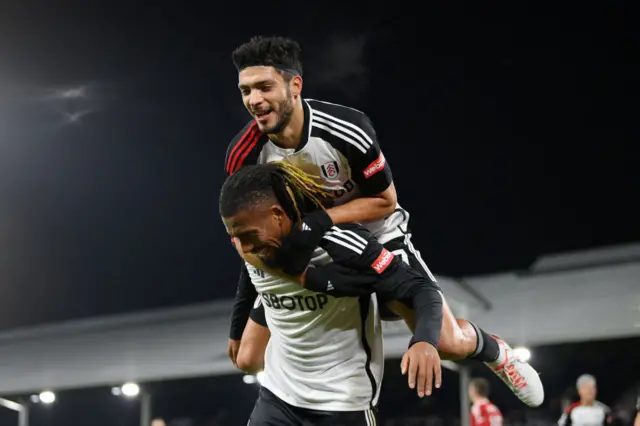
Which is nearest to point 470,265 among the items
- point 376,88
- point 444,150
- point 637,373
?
point 444,150

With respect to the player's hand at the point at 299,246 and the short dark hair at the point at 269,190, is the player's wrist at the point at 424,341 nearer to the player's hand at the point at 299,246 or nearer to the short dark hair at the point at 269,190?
the player's hand at the point at 299,246

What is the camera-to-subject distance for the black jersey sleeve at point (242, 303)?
3279 mm

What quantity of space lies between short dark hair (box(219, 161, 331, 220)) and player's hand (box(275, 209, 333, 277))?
4 centimetres

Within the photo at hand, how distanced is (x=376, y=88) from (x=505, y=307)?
204 inches

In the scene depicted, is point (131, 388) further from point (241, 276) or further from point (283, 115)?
point (283, 115)

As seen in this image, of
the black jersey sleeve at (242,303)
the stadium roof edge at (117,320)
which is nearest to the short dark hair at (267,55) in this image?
the black jersey sleeve at (242,303)

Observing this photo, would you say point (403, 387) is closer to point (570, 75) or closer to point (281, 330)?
point (570, 75)

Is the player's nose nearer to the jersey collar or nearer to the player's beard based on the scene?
the player's beard

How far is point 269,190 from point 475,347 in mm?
1115

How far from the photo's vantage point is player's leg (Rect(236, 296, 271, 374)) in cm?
329

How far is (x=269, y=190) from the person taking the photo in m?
2.61

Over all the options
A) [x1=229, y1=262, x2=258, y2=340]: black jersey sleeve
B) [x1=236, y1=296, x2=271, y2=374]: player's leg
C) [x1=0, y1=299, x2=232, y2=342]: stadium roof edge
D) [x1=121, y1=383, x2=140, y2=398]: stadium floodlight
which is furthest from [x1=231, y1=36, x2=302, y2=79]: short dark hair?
[x1=0, y1=299, x2=232, y2=342]: stadium roof edge

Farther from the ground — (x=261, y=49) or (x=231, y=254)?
(x=231, y=254)

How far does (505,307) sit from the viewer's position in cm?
1050
